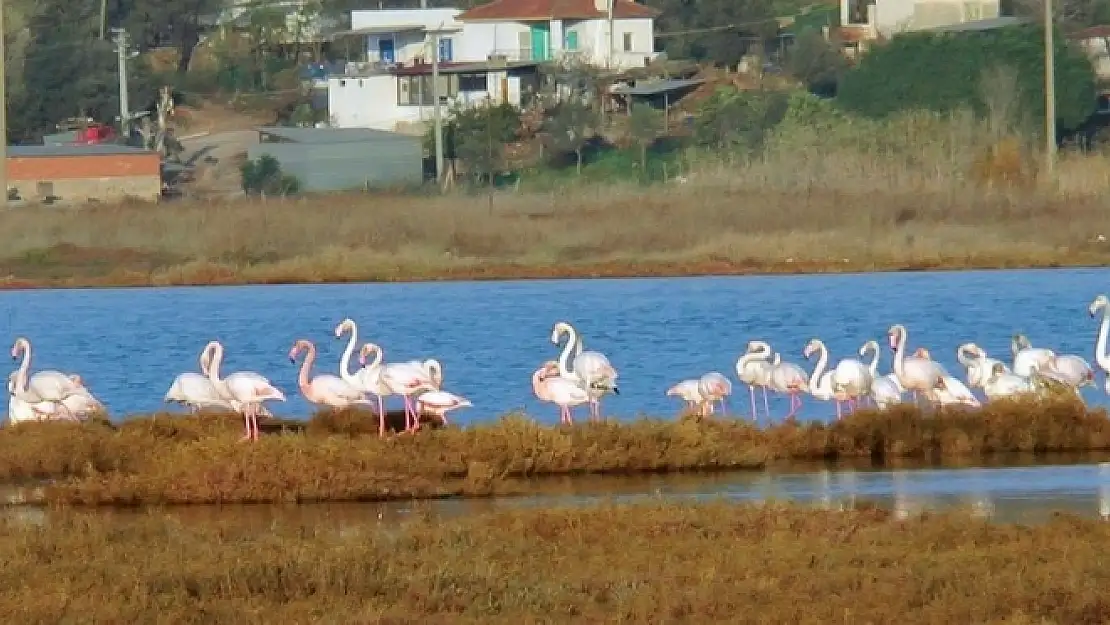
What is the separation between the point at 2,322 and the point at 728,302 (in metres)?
11.2

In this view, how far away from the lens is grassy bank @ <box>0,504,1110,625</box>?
34.6 feet

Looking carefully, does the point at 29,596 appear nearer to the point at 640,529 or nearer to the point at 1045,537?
the point at 640,529

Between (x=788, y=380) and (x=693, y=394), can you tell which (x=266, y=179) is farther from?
(x=788, y=380)

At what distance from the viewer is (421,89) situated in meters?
75.5

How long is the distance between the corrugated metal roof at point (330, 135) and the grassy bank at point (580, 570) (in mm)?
53169

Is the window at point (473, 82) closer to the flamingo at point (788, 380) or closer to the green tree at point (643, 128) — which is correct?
the green tree at point (643, 128)

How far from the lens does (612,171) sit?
64.8 metres

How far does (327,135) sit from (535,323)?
35349 millimetres

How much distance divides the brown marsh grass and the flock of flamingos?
890 inches

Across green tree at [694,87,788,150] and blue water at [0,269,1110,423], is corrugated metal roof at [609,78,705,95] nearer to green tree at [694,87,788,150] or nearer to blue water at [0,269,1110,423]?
green tree at [694,87,788,150]

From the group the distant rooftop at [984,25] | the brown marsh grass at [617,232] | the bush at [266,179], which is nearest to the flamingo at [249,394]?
the brown marsh grass at [617,232]

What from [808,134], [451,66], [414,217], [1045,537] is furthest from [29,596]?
[451,66]

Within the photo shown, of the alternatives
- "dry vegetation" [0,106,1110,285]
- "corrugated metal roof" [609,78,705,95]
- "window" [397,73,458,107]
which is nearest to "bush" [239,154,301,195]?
"window" [397,73,458,107]

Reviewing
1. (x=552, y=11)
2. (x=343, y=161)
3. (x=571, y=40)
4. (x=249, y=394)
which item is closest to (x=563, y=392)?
(x=249, y=394)
